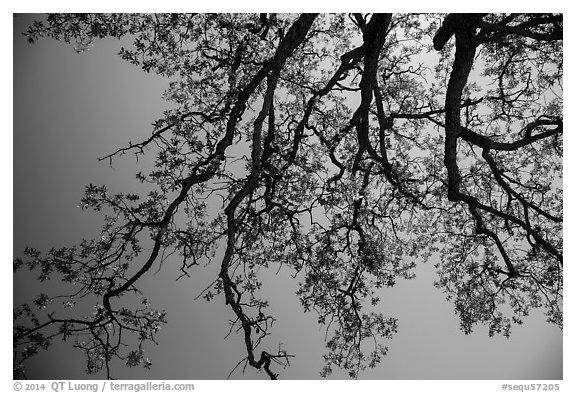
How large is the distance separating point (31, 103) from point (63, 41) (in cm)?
75

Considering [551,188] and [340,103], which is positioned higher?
[340,103]

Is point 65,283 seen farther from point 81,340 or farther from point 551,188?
point 551,188

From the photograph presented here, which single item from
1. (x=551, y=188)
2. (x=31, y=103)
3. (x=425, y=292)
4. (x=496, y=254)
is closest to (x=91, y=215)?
(x=31, y=103)

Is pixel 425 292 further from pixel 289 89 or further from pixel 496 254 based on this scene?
pixel 289 89

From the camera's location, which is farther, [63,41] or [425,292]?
[425,292]

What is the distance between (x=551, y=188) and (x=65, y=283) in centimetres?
581

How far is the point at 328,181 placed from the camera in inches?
202

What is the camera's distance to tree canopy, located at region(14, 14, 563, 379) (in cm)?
430

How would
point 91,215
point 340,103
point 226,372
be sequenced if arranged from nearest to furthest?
point 226,372 → point 91,215 → point 340,103

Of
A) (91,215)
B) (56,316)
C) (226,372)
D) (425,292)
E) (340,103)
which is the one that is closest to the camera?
(56,316)

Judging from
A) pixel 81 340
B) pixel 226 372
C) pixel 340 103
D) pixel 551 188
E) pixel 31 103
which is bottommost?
pixel 226 372

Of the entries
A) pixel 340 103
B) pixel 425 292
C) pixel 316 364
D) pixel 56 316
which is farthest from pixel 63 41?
pixel 425 292

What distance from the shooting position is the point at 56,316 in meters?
4.45

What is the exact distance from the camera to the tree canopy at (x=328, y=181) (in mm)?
4301
